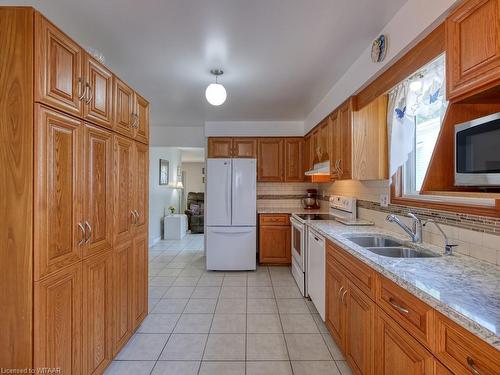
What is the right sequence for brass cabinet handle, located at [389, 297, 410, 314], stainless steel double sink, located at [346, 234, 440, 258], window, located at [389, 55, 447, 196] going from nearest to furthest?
brass cabinet handle, located at [389, 297, 410, 314] → stainless steel double sink, located at [346, 234, 440, 258] → window, located at [389, 55, 447, 196]

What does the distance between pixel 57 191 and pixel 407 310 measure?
69.6 inches

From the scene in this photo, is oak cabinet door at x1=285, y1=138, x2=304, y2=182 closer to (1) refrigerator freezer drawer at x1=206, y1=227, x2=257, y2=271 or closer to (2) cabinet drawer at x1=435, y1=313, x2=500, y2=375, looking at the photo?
(1) refrigerator freezer drawer at x1=206, y1=227, x2=257, y2=271

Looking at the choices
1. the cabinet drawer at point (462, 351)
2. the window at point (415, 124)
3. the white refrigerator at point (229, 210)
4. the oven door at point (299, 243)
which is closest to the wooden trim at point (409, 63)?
the window at point (415, 124)

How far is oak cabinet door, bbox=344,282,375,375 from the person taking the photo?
150cm

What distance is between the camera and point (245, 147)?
4.63 meters

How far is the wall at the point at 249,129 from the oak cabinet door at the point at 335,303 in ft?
9.55

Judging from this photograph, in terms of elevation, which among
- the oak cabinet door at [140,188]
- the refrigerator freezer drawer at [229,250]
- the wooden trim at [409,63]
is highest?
the wooden trim at [409,63]

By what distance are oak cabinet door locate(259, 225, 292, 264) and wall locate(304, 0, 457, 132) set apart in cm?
223

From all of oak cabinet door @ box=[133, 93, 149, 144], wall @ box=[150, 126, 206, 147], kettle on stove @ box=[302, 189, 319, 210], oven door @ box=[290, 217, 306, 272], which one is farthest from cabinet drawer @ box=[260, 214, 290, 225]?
oak cabinet door @ box=[133, 93, 149, 144]

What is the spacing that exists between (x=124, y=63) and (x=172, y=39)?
725mm

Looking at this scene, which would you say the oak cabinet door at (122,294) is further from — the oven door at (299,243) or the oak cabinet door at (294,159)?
the oak cabinet door at (294,159)

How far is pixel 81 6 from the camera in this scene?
1682 millimetres

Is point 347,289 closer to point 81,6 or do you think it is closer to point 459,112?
point 459,112

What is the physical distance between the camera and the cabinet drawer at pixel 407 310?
103 cm
